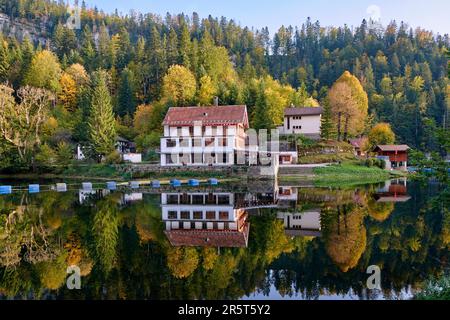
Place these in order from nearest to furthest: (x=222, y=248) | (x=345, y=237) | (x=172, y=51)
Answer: (x=222, y=248) < (x=345, y=237) < (x=172, y=51)

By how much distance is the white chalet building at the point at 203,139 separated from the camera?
43.5 meters

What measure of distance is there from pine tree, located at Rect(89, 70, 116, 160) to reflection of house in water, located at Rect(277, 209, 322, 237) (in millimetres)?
34951

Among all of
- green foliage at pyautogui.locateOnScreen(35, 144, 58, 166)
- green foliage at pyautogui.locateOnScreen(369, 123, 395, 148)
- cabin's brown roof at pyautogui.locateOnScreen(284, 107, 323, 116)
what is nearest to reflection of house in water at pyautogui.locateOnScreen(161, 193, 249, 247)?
green foliage at pyautogui.locateOnScreen(35, 144, 58, 166)

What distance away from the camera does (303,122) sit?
53.3 meters

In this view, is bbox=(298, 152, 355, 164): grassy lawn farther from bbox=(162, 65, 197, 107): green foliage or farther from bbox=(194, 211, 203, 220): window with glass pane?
bbox=(194, 211, 203, 220): window with glass pane

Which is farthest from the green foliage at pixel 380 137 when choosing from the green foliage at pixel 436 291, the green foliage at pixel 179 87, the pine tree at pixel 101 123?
the green foliage at pixel 436 291

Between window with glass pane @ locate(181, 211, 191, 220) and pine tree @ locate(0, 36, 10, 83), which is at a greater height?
pine tree @ locate(0, 36, 10, 83)

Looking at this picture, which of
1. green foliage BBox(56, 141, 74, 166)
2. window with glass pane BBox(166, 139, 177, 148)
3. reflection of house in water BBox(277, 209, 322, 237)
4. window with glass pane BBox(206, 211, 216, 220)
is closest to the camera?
reflection of house in water BBox(277, 209, 322, 237)

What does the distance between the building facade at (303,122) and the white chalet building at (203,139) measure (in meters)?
10.7

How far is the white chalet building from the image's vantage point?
43500mm

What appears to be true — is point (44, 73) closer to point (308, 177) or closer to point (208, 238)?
point (308, 177)

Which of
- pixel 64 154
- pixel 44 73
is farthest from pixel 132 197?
pixel 44 73

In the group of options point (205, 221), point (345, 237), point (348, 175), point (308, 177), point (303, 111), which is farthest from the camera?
point (303, 111)

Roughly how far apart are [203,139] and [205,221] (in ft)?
82.1
